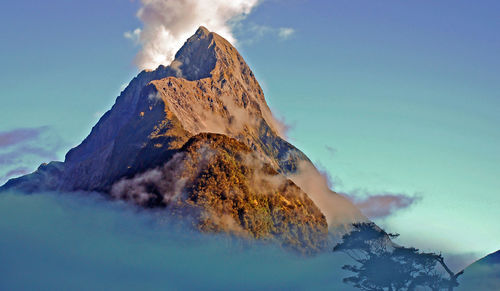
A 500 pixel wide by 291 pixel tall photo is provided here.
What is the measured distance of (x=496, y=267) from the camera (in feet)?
458

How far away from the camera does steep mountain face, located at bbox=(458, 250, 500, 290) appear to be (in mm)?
138375

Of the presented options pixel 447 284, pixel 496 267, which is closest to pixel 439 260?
pixel 447 284

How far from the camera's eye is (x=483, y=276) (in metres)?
139

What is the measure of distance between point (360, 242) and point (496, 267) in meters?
30.4

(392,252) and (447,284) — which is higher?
(392,252)

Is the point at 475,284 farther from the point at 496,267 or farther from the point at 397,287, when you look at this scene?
the point at 397,287

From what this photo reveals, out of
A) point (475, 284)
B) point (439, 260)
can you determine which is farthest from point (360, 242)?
point (475, 284)

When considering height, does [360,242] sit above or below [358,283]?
above

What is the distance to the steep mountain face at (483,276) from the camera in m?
138

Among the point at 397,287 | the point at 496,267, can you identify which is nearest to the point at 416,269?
the point at 397,287

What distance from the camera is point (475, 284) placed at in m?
140

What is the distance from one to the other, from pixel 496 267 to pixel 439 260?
14.2 m

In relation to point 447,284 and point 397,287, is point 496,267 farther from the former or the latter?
point 397,287

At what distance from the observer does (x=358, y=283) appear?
470ft
